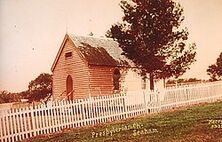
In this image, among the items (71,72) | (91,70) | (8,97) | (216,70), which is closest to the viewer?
(8,97)

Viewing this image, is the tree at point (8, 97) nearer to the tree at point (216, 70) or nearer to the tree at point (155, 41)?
the tree at point (155, 41)

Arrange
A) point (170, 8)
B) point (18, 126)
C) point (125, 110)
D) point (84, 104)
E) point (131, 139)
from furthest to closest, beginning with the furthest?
point (170, 8) → point (125, 110) → point (84, 104) → point (18, 126) → point (131, 139)

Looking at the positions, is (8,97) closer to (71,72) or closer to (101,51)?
(71,72)

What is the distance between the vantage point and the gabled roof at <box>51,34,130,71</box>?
9844 millimetres

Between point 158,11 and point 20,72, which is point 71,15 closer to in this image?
point 20,72

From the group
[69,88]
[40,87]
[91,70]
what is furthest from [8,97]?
[91,70]

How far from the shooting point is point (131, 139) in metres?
6.55

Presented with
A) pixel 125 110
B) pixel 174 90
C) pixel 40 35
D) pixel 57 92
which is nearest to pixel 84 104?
pixel 57 92

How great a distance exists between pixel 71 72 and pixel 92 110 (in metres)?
1.25

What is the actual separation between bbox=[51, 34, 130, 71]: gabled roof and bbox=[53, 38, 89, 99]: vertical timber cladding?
236mm

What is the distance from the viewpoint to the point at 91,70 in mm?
9734

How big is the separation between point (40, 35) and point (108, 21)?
1.77 m

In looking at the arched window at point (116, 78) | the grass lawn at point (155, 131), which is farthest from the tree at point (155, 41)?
the grass lawn at point (155, 131)

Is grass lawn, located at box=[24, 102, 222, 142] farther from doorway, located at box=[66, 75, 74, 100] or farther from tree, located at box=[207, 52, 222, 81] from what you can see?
tree, located at box=[207, 52, 222, 81]
